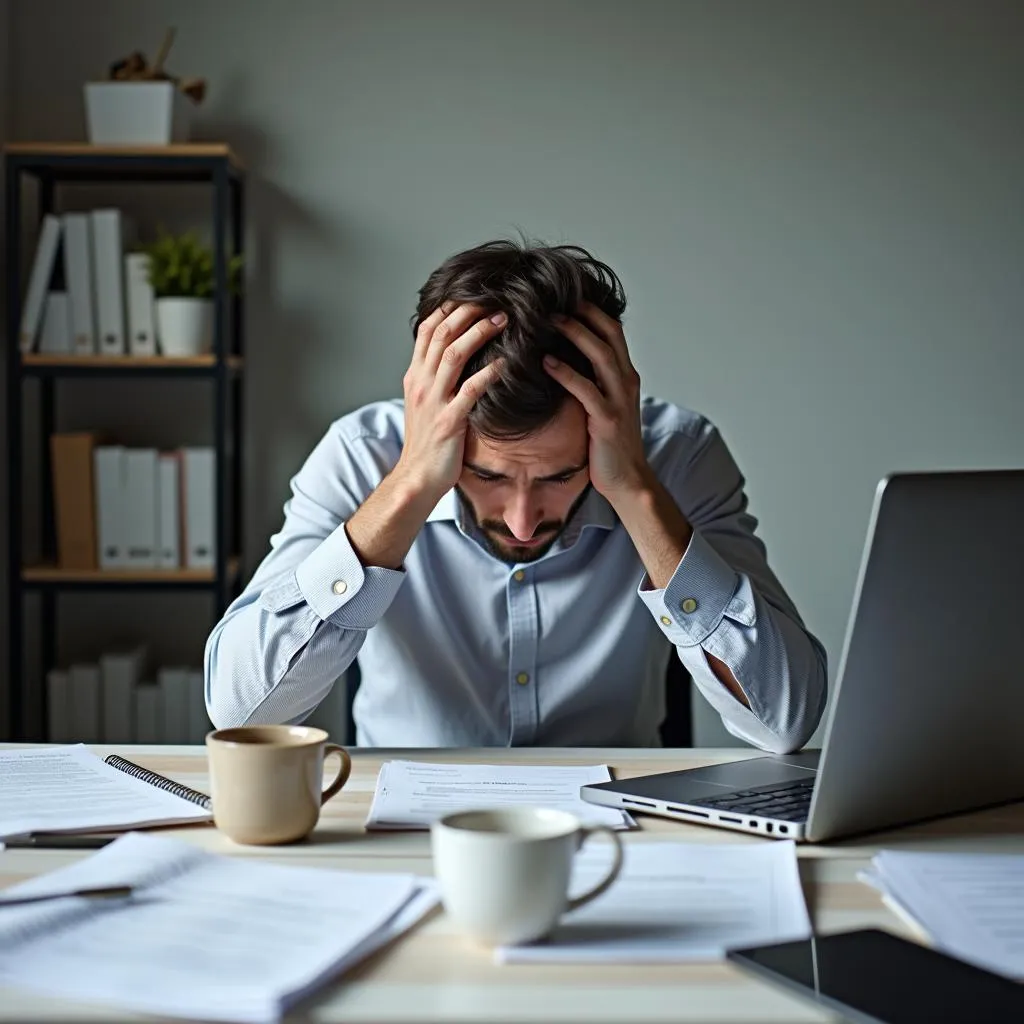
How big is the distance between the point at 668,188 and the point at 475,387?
1791 mm

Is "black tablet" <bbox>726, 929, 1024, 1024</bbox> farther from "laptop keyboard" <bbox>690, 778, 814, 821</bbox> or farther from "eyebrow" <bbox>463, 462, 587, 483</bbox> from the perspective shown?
"eyebrow" <bbox>463, 462, 587, 483</bbox>

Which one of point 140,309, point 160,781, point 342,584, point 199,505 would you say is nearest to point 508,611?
point 342,584

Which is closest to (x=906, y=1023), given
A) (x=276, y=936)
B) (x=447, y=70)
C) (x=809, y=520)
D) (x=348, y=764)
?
(x=276, y=936)

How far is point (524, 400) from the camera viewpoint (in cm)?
145

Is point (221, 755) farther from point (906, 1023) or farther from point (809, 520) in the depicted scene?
point (809, 520)

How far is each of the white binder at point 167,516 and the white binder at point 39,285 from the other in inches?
14.8

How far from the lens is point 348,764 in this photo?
108cm

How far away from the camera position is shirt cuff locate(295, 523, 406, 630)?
143cm

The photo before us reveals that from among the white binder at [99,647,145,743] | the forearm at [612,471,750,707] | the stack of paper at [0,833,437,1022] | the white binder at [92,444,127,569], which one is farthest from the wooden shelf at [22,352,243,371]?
the stack of paper at [0,833,437,1022]

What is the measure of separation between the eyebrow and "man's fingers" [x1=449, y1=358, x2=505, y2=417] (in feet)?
0.26

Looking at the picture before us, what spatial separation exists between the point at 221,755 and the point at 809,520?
7.70 feet

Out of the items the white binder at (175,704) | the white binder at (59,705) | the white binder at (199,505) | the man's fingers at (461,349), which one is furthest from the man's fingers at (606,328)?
the white binder at (59,705)

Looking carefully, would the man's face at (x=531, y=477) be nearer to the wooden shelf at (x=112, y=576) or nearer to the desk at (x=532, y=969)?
the desk at (x=532, y=969)

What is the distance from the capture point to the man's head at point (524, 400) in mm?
1461
